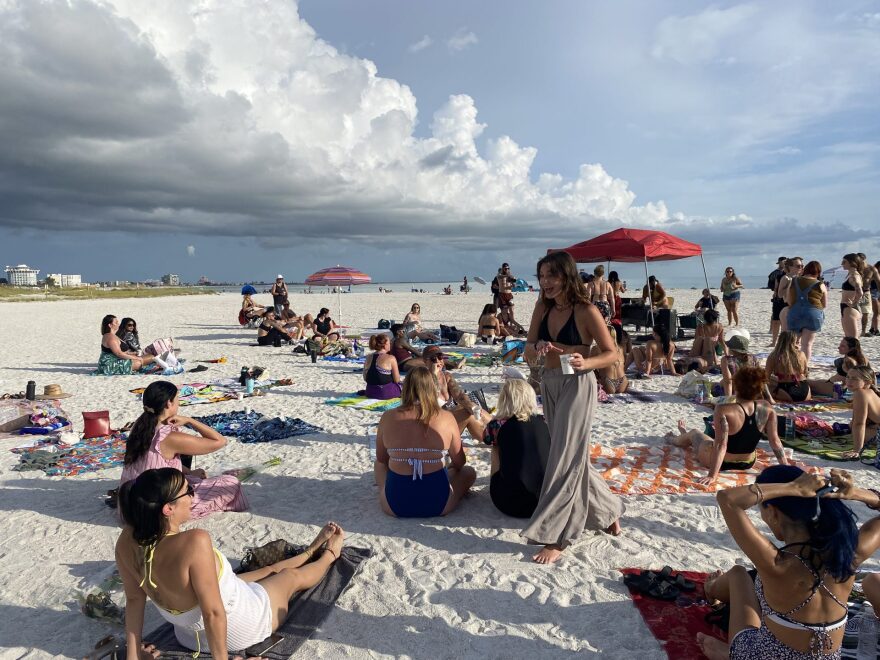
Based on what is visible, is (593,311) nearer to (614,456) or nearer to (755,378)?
(755,378)

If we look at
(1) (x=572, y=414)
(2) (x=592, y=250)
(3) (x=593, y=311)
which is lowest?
(1) (x=572, y=414)

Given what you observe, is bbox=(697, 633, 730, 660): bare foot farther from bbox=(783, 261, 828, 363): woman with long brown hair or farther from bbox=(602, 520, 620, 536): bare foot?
bbox=(783, 261, 828, 363): woman with long brown hair

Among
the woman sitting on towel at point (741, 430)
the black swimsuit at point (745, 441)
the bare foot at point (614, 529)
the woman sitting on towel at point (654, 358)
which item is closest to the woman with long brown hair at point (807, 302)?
the woman sitting on towel at point (654, 358)

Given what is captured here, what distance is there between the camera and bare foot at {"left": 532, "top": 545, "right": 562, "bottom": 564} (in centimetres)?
367

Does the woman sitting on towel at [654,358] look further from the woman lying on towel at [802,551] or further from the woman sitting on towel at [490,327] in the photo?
the woman lying on towel at [802,551]

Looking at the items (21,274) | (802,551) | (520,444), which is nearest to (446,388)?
(520,444)

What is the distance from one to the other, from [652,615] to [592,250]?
9713 millimetres

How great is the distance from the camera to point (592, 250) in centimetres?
1197

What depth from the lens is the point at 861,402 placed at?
546cm

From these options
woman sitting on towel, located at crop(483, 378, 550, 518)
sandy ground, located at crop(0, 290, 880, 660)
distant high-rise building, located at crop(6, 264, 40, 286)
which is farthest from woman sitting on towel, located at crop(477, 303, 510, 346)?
distant high-rise building, located at crop(6, 264, 40, 286)

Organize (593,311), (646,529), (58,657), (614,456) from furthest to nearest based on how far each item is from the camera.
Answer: (614,456), (646,529), (593,311), (58,657)

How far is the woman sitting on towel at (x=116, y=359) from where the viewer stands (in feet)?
35.3

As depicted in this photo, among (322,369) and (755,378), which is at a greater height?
(755,378)

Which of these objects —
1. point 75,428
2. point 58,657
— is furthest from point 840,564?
point 75,428
